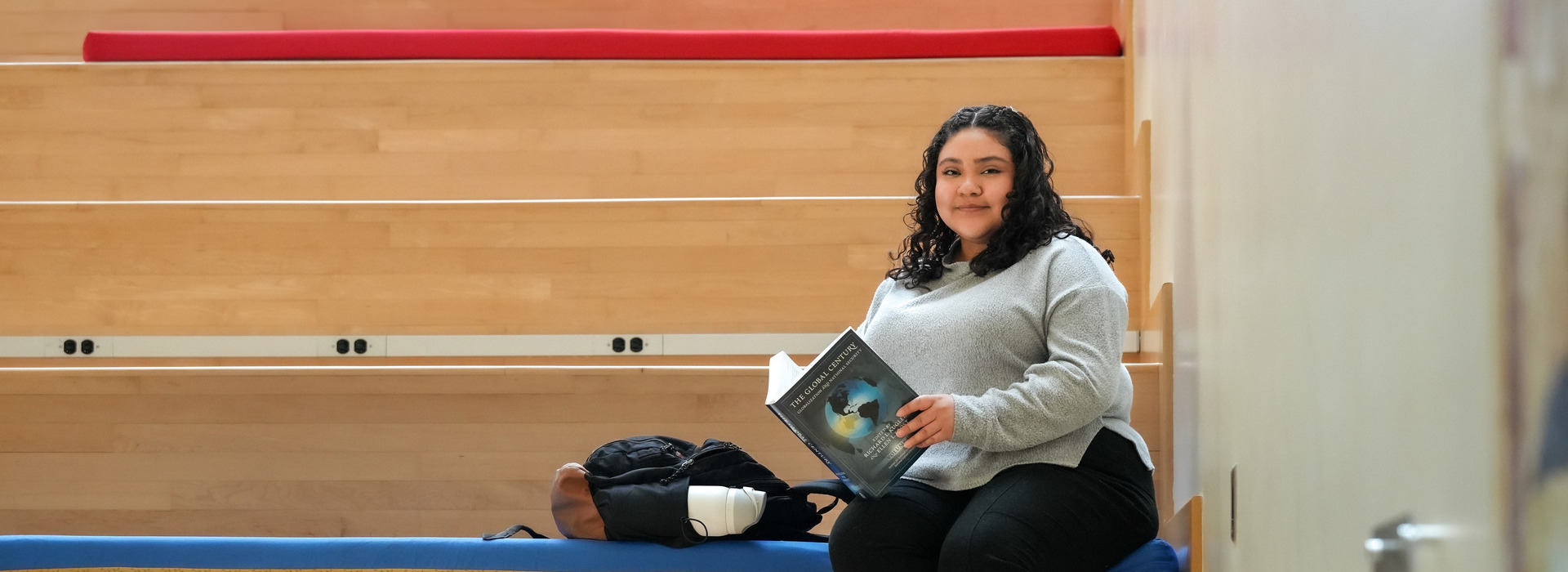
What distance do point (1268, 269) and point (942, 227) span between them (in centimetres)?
44

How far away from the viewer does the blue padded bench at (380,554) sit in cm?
138

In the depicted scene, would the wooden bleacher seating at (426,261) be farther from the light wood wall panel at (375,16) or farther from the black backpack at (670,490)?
the light wood wall panel at (375,16)

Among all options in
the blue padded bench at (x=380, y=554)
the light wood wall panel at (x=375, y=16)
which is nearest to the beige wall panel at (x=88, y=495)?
the blue padded bench at (x=380, y=554)

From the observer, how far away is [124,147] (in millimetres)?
2066

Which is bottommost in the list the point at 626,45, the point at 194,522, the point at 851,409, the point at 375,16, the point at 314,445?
the point at 194,522

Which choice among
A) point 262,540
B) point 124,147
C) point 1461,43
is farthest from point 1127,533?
point 124,147

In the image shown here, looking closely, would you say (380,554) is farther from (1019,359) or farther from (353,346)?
(1019,359)

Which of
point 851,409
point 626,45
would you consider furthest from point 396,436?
point 851,409

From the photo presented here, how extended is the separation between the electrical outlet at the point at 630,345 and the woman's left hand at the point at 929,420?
762 millimetres

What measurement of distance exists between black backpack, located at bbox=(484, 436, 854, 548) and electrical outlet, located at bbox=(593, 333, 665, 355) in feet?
1.36

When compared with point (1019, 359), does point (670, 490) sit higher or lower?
lower

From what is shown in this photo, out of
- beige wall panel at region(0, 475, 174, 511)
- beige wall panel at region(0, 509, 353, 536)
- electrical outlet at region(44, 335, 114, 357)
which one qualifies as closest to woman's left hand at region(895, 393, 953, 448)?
beige wall panel at region(0, 509, 353, 536)

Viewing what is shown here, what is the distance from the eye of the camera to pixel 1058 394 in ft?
3.72

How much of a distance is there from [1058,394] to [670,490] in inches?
17.5
